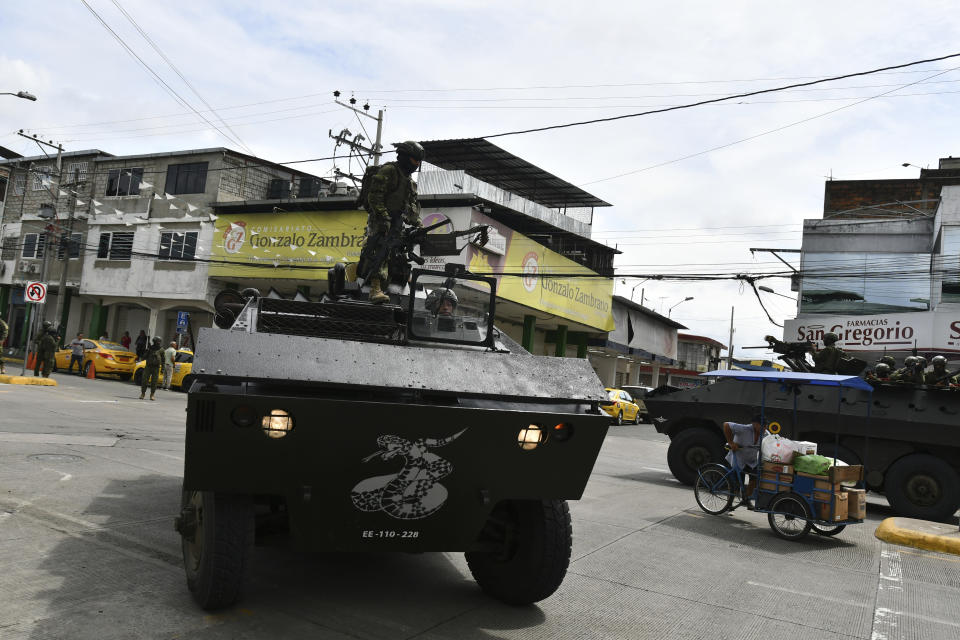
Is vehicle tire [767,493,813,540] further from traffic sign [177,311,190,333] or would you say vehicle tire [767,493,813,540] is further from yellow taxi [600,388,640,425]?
traffic sign [177,311,190,333]

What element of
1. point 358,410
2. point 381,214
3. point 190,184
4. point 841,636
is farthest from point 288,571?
point 190,184

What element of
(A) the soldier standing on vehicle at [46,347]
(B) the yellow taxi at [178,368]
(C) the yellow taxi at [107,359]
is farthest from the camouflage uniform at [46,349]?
(C) the yellow taxi at [107,359]

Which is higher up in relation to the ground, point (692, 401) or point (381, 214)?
point (381, 214)

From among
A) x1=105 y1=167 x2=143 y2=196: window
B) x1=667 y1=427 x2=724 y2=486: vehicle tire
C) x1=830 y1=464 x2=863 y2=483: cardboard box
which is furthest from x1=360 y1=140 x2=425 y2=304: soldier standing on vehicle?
x1=105 y1=167 x2=143 y2=196: window

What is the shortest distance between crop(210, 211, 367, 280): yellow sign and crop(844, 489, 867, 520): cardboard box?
19769 mm

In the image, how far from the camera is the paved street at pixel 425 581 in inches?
157

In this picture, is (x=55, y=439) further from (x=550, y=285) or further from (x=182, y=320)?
(x=550, y=285)

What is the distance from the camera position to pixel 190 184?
31.4 metres

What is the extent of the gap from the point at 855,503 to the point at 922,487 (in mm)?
2692

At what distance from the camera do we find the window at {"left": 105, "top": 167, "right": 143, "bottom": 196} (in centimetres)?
3316

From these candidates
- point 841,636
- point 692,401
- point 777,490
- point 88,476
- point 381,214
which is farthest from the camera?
point 692,401

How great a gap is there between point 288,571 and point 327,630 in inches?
44.7

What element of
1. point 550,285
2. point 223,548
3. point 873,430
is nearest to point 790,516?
point 873,430

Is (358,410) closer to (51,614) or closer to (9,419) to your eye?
(51,614)
